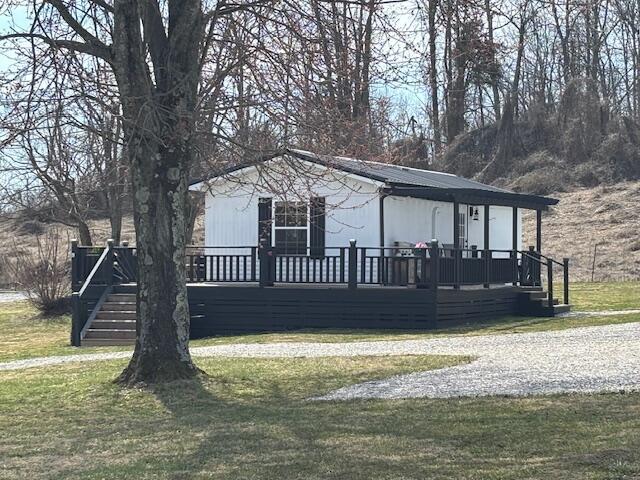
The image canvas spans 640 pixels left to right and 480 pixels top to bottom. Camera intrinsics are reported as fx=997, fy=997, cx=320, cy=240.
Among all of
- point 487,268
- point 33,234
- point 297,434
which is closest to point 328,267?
point 487,268

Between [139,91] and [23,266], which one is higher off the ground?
Result: [139,91]

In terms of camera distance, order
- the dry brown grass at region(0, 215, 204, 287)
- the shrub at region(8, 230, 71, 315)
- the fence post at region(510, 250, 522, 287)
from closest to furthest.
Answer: the fence post at region(510, 250, 522, 287) < the shrub at region(8, 230, 71, 315) < the dry brown grass at region(0, 215, 204, 287)

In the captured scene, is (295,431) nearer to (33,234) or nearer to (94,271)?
(94,271)

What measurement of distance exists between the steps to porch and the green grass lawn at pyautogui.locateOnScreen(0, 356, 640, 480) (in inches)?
313

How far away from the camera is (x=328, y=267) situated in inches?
850

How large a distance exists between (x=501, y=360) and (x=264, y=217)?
34.9 feet

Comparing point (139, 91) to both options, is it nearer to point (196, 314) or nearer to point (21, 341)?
point (196, 314)

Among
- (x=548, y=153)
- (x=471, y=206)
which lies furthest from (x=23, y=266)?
(x=548, y=153)

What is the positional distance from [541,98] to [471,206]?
102 feet

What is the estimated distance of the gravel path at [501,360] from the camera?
→ 460 inches

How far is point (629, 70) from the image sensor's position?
183 ft

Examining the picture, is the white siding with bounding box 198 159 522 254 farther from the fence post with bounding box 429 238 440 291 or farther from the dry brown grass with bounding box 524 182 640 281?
the dry brown grass with bounding box 524 182 640 281

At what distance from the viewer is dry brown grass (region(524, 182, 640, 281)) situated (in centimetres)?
3916

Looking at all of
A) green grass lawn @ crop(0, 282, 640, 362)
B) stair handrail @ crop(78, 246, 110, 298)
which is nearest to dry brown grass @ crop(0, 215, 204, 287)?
green grass lawn @ crop(0, 282, 640, 362)
